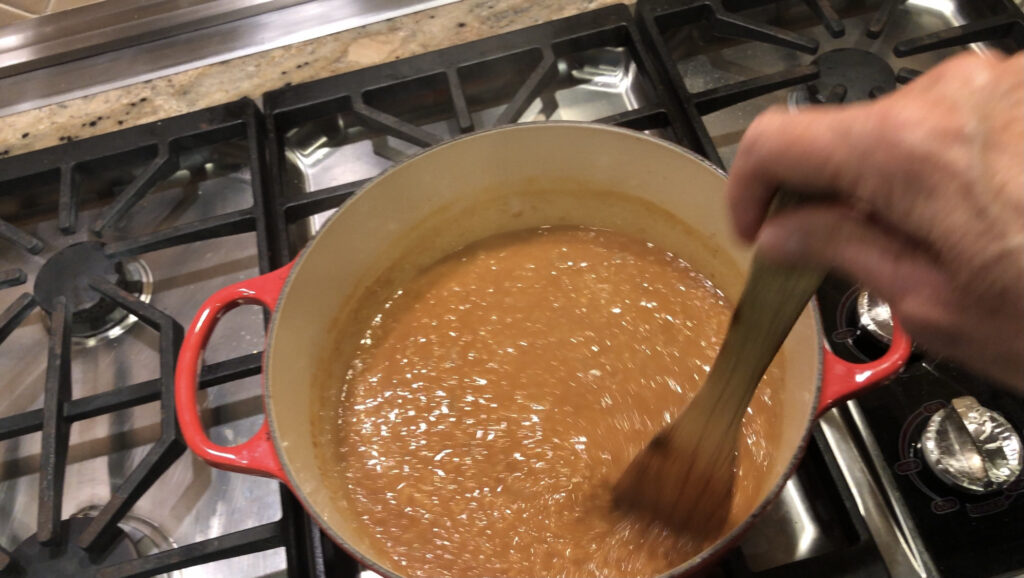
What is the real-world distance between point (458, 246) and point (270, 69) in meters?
0.35

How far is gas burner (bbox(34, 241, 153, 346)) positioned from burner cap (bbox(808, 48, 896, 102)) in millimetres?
820

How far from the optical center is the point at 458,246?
2.82 feet

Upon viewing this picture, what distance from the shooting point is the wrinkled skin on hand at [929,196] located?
11.9 inches

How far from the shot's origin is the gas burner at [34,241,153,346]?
73 centimetres

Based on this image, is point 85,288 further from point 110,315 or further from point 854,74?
point 854,74

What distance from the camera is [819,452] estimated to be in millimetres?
598

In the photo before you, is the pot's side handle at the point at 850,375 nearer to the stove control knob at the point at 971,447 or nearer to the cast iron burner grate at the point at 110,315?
the stove control knob at the point at 971,447

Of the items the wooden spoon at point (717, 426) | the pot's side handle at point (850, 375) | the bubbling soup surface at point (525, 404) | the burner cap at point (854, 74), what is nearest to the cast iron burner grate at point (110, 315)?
the bubbling soup surface at point (525, 404)

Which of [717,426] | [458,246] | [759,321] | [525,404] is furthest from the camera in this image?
[458,246]

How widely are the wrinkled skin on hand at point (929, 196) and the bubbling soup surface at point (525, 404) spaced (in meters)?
0.33

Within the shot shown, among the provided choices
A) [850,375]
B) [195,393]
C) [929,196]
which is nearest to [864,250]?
[929,196]

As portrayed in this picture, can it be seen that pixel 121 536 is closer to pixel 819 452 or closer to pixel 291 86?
pixel 291 86

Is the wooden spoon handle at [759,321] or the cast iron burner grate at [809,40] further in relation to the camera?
the cast iron burner grate at [809,40]

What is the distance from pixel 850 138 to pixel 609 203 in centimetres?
50
